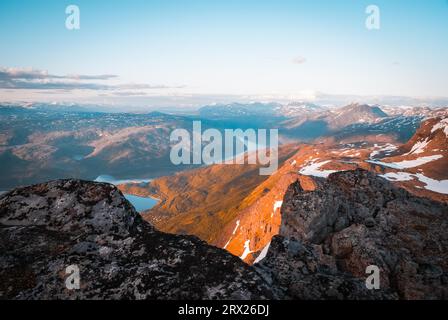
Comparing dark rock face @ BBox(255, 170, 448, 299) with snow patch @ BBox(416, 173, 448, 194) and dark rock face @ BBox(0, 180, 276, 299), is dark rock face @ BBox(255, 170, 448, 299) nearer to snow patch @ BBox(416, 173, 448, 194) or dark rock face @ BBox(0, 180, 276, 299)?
dark rock face @ BBox(0, 180, 276, 299)

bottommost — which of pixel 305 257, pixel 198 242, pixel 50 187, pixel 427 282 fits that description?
pixel 427 282

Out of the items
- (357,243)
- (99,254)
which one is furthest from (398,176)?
(99,254)

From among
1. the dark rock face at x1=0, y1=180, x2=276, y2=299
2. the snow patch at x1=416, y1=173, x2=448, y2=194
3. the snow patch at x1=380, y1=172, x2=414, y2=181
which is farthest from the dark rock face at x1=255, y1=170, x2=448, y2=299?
the snow patch at x1=380, y1=172, x2=414, y2=181
